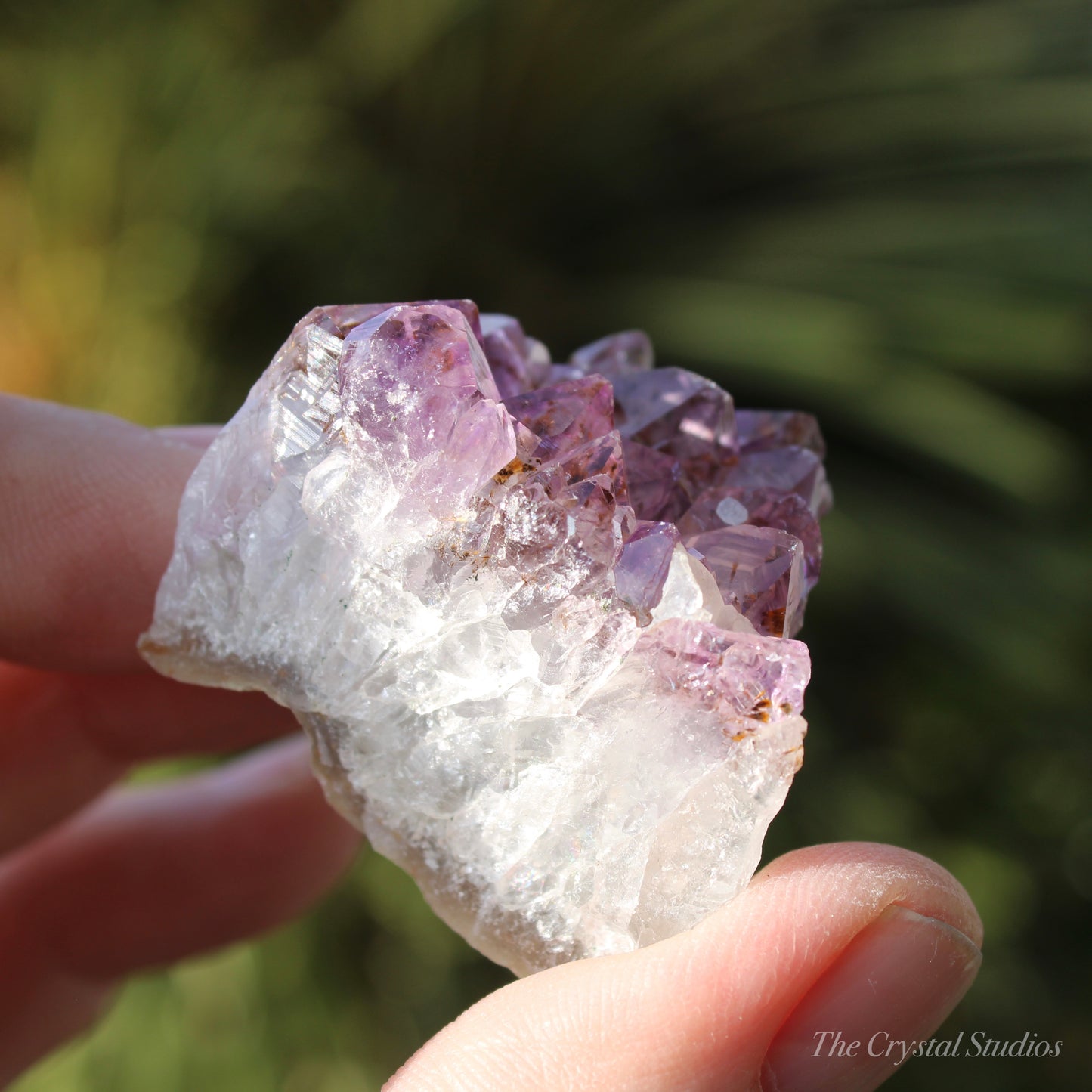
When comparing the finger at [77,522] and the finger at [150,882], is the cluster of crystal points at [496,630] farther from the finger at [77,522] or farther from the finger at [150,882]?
the finger at [150,882]

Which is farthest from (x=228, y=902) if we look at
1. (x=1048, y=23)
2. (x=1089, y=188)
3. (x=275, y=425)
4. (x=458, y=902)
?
(x=1048, y=23)

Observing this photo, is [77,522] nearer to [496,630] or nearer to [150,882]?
[496,630]

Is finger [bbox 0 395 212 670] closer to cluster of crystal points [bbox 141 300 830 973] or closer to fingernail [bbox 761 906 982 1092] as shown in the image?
cluster of crystal points [bbox 141 300 830 973]

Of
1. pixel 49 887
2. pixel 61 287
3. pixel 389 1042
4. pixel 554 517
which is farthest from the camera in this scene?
pixel 61 287

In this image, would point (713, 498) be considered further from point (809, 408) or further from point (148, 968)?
point (809, 408)

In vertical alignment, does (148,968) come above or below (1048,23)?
below

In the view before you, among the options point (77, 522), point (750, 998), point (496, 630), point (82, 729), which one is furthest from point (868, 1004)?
point (82, 729)
